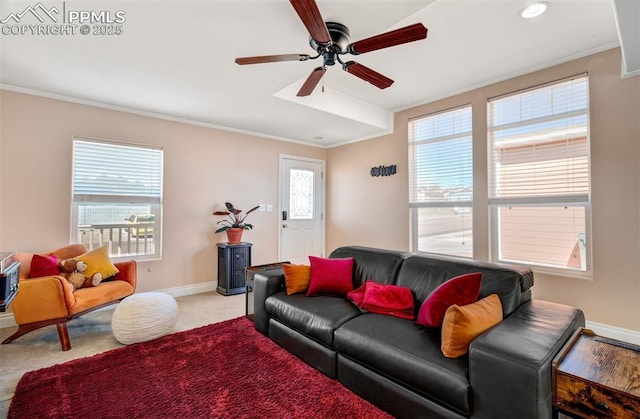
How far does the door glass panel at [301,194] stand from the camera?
5.31 m

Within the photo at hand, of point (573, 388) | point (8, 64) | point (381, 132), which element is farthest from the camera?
point (381, 132)

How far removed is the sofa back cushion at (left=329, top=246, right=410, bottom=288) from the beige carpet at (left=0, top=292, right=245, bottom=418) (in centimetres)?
157

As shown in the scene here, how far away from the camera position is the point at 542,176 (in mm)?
3041

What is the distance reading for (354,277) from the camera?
2.71 meters

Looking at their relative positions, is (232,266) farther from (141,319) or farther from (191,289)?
(141,319)

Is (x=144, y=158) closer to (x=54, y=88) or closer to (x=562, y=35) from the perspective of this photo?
(x=54, y=88)

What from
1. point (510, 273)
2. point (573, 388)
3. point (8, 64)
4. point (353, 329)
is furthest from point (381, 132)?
point (8, 64)

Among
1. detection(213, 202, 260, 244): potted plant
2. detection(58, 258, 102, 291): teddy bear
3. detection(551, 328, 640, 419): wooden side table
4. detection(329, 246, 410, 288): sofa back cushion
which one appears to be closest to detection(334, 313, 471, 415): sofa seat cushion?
detection(551, 328, 640, 419): wooden side table

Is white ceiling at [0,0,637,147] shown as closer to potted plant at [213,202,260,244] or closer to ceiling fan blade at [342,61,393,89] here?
ceiling fan blade at [342,61,393,89]

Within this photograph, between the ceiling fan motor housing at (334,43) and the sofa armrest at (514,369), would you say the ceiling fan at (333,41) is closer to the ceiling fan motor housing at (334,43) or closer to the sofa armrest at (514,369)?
the ceiling fan motor housing at (334,43)

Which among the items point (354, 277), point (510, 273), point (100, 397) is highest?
point (510, 273)

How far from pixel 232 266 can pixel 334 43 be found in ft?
10.5

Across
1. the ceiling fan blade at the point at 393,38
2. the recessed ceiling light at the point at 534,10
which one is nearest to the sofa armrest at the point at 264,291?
the ceiling fan blade at the point at 393,38

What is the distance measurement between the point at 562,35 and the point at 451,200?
1923mm
